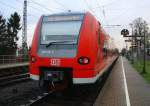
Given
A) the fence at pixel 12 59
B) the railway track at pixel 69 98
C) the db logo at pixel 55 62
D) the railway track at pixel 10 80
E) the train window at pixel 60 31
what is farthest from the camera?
the fence at pixel 12 59

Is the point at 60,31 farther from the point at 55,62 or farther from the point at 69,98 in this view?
the point at 69,98

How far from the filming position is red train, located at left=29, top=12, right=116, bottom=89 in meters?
11.3

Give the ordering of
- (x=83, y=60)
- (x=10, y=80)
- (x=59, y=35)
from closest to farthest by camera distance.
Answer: (x=83, y=60) < (x=59, y=35) < (x=10, y=80)

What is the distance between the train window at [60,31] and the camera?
38.7 feet

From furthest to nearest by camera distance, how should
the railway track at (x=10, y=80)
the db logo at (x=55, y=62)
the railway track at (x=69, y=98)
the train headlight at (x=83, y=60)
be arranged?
the railway track at (x=10, y=80) < the railway track at (x=69, y=98) < the db logo at (x=55, y=62) < the train headlight at (x=83, y=60)

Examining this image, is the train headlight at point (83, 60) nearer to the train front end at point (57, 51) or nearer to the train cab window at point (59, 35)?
the train front end at point (57, 51)

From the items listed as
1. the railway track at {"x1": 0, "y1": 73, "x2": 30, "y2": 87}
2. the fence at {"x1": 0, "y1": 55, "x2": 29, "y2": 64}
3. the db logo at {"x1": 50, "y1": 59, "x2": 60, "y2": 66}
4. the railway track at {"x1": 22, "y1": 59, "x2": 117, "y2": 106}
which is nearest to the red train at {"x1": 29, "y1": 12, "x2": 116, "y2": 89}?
the db logo at {"x1": 50, "y1": 59, "x2": 60, "y2": 66}

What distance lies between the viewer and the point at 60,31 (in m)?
12.0

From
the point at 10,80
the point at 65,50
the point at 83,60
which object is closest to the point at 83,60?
the point at 83,60

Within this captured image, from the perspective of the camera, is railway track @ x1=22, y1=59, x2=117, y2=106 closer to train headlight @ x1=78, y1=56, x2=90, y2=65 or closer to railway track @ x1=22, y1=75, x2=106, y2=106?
railway track @ x1=22, y1=75, x2=106, y2=106

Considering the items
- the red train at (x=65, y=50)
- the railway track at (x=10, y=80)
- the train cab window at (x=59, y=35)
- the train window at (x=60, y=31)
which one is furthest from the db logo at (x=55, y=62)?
the railway track at (x=10, y=80)

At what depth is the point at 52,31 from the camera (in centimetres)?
1205

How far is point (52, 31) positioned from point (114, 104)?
3.04 metres

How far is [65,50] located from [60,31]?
2.62 feet
